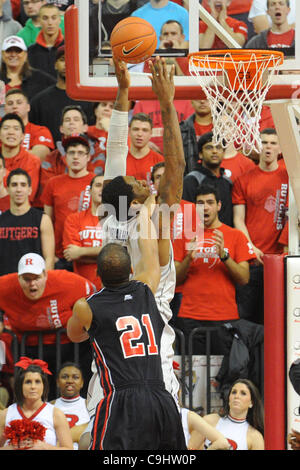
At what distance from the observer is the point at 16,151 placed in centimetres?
863

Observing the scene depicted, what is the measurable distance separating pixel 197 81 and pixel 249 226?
218cm

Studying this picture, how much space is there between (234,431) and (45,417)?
151 centimetres

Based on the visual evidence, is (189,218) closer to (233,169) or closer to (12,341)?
(233,169)

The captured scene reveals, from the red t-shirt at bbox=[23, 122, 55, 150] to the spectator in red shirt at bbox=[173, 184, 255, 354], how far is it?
1.80 metres

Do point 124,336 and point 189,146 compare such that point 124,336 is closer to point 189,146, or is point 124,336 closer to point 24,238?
point 24,238

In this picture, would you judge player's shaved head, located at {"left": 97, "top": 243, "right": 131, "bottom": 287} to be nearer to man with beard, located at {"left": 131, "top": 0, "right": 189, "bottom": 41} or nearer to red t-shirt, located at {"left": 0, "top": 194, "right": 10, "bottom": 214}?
man with beard, located at {"left": 131, "top": 0, "right": 189, "bottom": 41}

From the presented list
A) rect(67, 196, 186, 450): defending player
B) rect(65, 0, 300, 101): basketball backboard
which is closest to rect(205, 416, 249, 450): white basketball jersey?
rect(67, 196, 186, 450): defending player

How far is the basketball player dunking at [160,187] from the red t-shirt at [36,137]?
12.2 ft

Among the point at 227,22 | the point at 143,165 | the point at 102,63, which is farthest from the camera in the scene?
the point at 227,22

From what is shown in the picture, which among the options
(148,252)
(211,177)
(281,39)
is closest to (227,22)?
(281,39)

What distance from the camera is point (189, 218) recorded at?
791 centimetres
